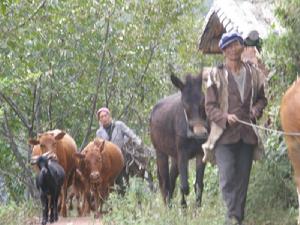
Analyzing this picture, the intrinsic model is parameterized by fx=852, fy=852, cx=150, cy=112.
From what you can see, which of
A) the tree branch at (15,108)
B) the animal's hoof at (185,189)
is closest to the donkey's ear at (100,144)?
the animal's hoof at (185,189)

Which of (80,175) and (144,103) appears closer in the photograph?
(80,175)

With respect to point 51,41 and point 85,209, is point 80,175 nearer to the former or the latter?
point 85,209

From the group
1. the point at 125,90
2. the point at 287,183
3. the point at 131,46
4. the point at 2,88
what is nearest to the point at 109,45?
the point at 131,46

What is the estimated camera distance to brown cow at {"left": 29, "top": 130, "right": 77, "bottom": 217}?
13.4 meters

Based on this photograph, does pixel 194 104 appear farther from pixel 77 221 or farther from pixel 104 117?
pixel 104 117

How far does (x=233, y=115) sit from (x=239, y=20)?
11.8 feet

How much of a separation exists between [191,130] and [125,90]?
884 centimetres

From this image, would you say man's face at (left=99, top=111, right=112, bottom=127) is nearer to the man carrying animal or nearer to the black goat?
the black goat

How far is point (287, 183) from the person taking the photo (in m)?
10.1

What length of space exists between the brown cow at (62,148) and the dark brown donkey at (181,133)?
62.3 inches

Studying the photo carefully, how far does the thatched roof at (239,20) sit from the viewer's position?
11.7 m

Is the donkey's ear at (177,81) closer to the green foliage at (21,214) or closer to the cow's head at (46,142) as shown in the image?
the cow's head at (46,142)

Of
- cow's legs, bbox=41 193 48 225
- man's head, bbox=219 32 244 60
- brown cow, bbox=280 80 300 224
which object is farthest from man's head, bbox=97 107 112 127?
brown cow, bbox=280 80 300 224

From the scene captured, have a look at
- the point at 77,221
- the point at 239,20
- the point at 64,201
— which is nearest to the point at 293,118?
the point at 239,20
